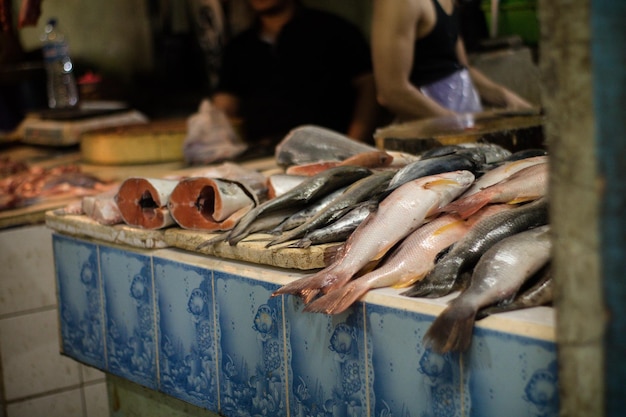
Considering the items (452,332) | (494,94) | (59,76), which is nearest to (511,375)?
(452,332)

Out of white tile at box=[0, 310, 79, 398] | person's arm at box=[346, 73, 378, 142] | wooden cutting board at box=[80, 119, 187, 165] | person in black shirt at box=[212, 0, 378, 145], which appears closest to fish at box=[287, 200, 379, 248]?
white tile at box=[0, 310, 79, 398]

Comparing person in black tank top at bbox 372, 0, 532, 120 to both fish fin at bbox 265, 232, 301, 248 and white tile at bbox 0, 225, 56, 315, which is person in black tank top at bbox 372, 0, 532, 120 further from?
fish fin at bbox 265, 232, 301, 248

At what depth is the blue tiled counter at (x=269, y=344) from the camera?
1.94 metres

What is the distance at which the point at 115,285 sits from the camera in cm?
321

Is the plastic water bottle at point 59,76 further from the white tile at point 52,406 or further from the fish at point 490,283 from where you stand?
the fish at point 490,283

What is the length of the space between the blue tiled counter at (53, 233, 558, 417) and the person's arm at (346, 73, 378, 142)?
11.6 ft

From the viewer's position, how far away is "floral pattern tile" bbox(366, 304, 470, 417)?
2.05 meters

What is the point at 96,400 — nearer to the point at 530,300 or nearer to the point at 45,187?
the point at 45,187

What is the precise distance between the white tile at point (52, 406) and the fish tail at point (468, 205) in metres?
2.84

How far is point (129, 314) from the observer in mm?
3143

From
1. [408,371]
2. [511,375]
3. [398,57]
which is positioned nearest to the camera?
[511,375]

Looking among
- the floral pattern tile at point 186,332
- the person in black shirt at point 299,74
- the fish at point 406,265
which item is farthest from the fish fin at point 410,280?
the person in black shirt at point 299,74

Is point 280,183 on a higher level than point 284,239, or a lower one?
higher

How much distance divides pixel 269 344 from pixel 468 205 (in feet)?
2.43
